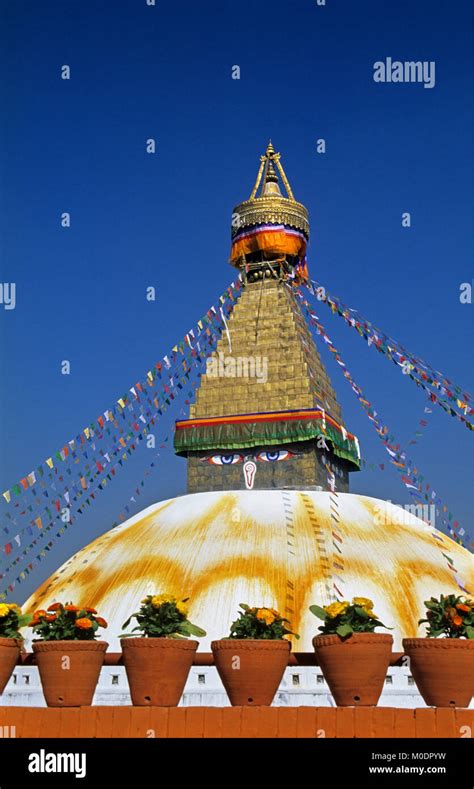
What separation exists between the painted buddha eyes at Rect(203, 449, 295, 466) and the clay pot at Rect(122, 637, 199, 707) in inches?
609

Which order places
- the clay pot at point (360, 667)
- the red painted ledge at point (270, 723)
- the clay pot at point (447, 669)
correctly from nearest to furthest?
the red painted ledge at point (270, 723) < the clay pot at point (447, 669) < the clay pot at point (360, 667)

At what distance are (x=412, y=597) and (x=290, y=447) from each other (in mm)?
7015

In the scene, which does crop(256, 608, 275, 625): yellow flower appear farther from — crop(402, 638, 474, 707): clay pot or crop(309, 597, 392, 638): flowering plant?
crop(402, 638, 474, 707): clay pot

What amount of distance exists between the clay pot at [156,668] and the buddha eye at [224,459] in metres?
15.8

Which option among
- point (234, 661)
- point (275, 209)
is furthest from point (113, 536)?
point (234, 661)

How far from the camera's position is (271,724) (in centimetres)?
793

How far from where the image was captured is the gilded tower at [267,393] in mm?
24281

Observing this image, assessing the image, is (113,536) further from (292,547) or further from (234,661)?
(234,661)

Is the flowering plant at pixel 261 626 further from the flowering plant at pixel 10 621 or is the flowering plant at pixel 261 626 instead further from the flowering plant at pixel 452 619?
the flowering plant at pixel 10 621

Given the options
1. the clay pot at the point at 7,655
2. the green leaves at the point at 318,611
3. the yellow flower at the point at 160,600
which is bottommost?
the clay pot at the point at 7,655

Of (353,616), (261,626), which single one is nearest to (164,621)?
(261,626)

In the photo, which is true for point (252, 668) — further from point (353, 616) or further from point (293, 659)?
point (353, 616)

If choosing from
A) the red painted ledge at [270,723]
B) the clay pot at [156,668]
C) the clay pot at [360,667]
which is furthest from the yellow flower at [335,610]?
the clay pot at [156,668]

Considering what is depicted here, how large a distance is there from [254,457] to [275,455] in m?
0.57
